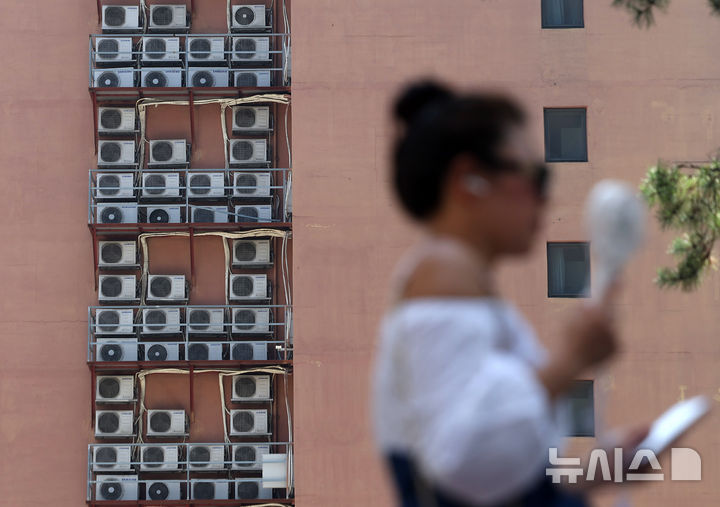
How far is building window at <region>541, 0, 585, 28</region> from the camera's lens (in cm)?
2292

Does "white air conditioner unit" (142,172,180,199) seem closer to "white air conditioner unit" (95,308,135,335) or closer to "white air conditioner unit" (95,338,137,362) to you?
"white air conditioner unit" (95,308,135,335)

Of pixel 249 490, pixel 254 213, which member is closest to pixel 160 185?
pixel 254 213

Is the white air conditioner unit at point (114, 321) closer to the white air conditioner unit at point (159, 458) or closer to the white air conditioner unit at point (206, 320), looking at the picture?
the white air conditioner unit at point (206, 320)

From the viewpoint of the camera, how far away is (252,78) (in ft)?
80.1

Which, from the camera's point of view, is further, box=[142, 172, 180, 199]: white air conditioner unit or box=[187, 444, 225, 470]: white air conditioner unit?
box=[142, 172, 180, 199]: white air conditioner unit

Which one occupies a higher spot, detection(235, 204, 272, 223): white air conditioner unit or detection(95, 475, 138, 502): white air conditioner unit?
detection(235, 204, 272, 223): white air conditioner unit

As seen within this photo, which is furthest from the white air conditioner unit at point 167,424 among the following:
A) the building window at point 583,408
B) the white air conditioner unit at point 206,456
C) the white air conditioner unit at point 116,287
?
the building window at point 583,408

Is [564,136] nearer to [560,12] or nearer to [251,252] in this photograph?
[560,12]

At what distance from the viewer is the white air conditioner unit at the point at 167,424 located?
23.3m

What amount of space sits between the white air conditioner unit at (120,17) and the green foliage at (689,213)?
16.7m

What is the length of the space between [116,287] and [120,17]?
194 inches

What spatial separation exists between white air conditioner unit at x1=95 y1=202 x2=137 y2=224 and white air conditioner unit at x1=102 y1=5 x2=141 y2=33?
10.6 feet

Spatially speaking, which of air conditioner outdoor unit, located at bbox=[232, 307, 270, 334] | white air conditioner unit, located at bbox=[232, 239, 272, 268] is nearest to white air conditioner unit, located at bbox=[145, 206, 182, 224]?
white air conditioner unit, located at bbox=[232, 239, 272, 268]

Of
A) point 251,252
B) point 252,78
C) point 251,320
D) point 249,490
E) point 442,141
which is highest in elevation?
point 252,78
